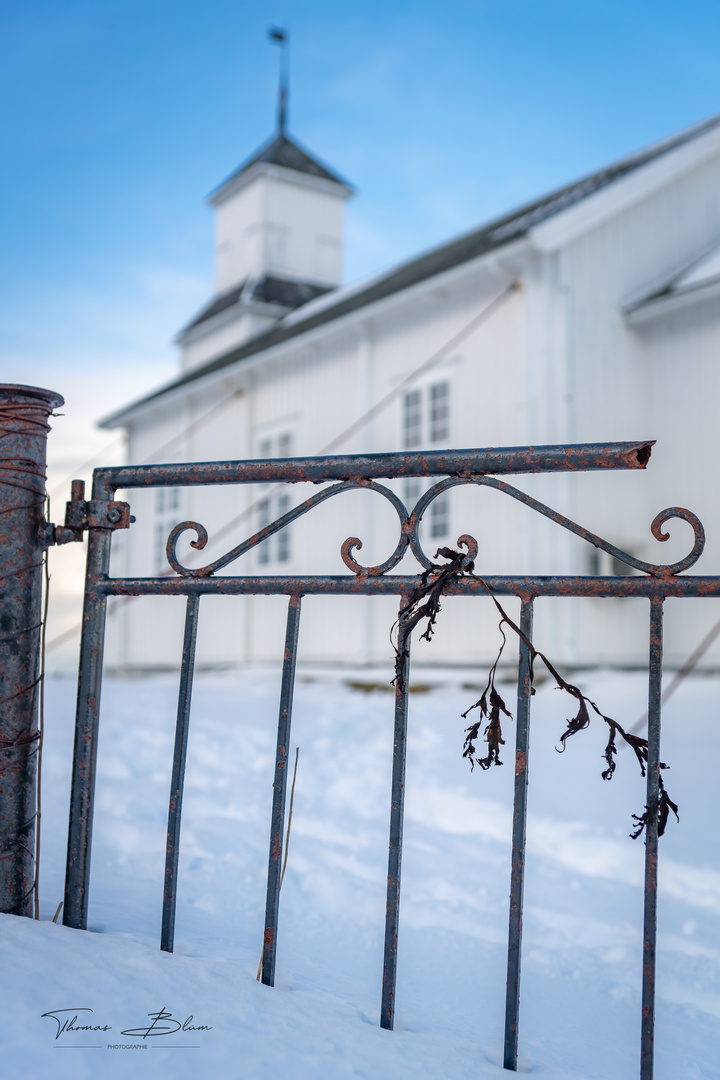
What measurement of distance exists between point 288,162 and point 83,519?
16.6m

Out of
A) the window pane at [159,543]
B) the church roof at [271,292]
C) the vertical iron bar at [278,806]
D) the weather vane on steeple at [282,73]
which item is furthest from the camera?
the weather vane on steeple at [282,73]

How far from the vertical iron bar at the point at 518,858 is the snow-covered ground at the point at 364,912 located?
0.09m

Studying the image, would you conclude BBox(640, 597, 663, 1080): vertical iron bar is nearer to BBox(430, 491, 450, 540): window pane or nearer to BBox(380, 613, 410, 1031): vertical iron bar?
BBox(380, 613, 410, 1031): vertical iron bar

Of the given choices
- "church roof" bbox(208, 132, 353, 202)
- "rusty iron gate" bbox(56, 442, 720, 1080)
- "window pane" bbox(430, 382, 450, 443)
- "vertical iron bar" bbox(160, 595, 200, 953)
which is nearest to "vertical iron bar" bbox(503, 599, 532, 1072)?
"rusty iron gate" bbox(56, 442, 720, 1080)

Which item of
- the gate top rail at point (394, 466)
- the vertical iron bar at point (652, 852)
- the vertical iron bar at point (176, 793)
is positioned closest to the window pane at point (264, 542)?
the gate top rail at point (394, 466)

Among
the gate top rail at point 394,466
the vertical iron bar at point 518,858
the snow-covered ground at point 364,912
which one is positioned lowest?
the snow-covered ground at point 364,912

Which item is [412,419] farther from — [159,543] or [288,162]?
[288,162]

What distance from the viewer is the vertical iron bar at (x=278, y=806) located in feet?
5.37

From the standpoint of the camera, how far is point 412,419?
10062mm

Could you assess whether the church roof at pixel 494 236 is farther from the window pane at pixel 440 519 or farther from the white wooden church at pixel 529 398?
the window pane at pixel 440 519

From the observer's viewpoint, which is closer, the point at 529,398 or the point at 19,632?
the point at 19,632

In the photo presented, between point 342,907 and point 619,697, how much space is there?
4125mm

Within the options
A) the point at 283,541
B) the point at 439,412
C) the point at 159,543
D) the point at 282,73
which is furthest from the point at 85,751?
the point at 282,73

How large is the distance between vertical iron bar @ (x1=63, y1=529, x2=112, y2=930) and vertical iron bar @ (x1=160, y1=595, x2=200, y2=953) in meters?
0.17
